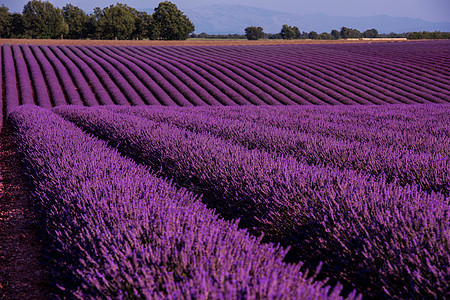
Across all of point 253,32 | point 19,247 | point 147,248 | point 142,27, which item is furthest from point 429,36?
point 147,248

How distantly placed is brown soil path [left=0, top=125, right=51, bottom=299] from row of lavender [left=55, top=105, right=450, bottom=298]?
1421mm

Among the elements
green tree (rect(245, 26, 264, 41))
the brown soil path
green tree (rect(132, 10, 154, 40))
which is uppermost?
green tree (rect(245, 26, 264, 41))

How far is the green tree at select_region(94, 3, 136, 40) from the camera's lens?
47875 mm

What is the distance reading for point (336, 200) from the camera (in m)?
2.41

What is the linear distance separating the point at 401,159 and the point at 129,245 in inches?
106

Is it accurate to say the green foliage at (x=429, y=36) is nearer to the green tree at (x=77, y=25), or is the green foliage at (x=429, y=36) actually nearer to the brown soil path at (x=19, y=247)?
the green tree at (x=77, y=25)

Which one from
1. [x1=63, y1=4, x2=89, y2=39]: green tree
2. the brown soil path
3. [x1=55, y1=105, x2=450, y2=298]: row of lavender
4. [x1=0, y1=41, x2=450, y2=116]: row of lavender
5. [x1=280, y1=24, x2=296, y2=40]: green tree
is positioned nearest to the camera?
[x1=55, y1=105, x2=450, y2=298]: row of lavender

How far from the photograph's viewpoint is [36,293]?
2402 millimetres

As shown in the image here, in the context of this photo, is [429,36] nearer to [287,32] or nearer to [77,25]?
[287,32]

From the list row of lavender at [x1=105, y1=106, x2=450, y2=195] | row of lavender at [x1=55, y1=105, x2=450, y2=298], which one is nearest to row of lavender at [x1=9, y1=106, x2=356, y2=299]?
row of lavender at [x1=55, y1=105, x2=450, y2=298]

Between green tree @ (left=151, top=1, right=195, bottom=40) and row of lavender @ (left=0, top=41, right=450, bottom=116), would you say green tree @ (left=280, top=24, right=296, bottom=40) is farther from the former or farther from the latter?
row of lavender @ (left=0, top=41, right=450, bottom=116)

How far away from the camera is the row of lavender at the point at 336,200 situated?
176cm

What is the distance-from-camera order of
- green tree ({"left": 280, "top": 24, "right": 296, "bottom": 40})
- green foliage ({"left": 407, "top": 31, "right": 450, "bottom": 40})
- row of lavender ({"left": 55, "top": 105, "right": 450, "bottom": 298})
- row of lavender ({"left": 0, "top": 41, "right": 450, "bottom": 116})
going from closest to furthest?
row of lavender ({"left": 55, "top": 105, "right": 450, "bottom": 298}), row of lavender ({"left": 0, "top": 41, "right": 450, "bottom": 116}), green foliage ({"left": 407, "top": 31, "right": 450, "bottom": 40}), green tree ({"left": 280, "top": 24, "right": 296, "bottom": 40})

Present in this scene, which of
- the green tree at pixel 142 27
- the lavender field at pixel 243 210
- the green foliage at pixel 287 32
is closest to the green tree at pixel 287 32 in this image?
the green foliage at pixel 287 32
